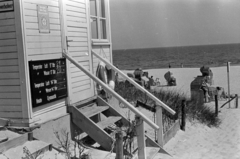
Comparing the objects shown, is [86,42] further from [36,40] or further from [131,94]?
[131,94]

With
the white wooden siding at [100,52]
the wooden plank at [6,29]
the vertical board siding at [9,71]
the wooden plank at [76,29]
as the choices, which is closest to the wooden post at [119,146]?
the vertical board siding at [9,71]

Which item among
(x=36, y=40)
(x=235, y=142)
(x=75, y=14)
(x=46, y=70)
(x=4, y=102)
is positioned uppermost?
(x=75, y=14)

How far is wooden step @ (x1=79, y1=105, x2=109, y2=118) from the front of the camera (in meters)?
7.58

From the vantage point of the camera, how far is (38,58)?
6.54 meters

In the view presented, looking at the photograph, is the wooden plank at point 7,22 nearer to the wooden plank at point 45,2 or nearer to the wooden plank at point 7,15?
the wooden plank at point 7,15

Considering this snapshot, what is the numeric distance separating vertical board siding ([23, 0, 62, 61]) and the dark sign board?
22 cm

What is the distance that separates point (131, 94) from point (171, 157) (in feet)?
16.2

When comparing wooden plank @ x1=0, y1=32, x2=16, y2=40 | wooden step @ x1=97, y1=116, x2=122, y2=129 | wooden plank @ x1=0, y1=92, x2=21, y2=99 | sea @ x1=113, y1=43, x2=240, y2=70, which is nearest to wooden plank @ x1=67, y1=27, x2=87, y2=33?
wooden plank @ x1=0, y1=32, x2=16, y2=40

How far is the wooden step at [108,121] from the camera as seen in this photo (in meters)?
7.36

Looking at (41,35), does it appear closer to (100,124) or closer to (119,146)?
(100,124)

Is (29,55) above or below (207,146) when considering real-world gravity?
above

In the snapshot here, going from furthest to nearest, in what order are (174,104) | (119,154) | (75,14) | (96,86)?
(174,104) → (96,86) → (75,14) → (119,154)

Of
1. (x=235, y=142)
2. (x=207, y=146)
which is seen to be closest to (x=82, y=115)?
(x=207, y=146)

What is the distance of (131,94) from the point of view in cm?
1225
